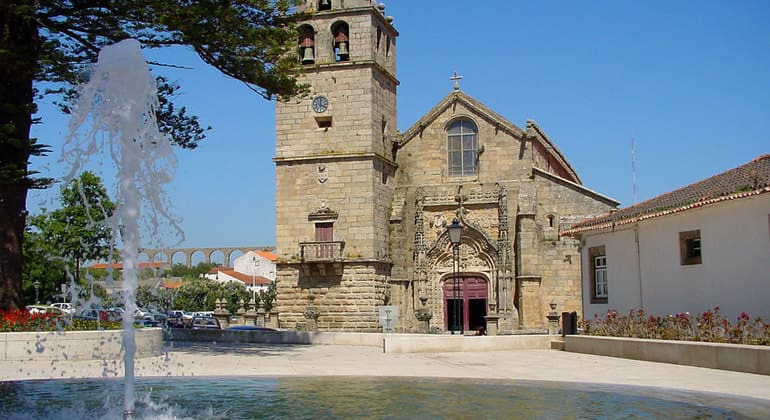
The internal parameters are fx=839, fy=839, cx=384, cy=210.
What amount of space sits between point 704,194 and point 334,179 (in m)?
17.4

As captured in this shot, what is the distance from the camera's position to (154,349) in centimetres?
1708

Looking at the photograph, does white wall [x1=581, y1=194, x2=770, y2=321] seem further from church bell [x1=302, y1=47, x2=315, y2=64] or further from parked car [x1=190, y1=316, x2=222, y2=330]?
parked car [x1=190, y1=316, x2=222, y2=330]

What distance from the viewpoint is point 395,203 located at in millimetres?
36000

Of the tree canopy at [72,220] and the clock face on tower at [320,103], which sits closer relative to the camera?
the clock face on tower at [320,103]

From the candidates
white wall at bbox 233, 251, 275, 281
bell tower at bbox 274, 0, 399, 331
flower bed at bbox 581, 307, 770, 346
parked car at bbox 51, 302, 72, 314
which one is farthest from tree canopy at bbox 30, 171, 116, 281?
white wall at bbox 233, 251, 275, 281

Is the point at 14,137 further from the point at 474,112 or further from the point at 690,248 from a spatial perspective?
the point at 474,112

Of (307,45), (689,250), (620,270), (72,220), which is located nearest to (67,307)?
(72,220)

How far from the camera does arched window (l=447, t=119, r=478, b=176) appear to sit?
36.3 meters

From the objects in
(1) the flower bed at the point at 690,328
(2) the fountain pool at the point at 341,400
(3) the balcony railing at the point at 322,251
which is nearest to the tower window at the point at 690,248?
(1) the flower bed at the point at 690,328

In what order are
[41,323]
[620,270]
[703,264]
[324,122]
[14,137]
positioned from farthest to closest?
[324,122]
[620,270]
[703,264]
[14,137]
[41,323]

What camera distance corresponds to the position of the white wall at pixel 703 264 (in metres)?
17.0

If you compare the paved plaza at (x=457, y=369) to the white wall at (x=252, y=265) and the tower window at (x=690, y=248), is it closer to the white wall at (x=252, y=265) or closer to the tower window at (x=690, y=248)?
the tower window at (x=690, y=248)

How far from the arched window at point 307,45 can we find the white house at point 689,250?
15.0 metres

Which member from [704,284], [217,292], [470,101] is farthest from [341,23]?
[217,292]
